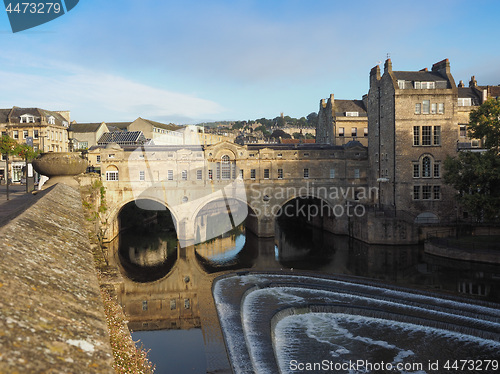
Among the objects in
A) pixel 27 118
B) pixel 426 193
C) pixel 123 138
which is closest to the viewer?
pixel 426 193

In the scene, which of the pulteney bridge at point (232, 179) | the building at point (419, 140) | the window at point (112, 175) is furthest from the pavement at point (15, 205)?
the building at point (419, 140)

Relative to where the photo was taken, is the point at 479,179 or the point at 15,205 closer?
the point at 15,205

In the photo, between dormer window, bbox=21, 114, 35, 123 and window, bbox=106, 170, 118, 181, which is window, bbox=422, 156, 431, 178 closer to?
window, bbox=106, 170, 118, 181

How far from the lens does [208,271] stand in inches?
1439

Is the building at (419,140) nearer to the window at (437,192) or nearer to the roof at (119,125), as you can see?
the window at (437,192)

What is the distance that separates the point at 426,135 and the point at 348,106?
727 inches

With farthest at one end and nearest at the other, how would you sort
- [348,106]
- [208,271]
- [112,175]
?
[348,106], [112,175], [208,271]

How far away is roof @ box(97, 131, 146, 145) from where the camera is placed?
234ft

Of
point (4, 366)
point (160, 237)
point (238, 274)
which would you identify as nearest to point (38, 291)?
point (4, 366)

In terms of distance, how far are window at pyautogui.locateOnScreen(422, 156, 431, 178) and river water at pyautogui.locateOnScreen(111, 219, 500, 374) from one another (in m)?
8.40

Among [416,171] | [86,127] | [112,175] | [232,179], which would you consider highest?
[86,127]

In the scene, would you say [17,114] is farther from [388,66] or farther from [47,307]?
[47,307]

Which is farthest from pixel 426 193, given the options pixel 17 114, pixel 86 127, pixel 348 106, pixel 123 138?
pixel 17 114

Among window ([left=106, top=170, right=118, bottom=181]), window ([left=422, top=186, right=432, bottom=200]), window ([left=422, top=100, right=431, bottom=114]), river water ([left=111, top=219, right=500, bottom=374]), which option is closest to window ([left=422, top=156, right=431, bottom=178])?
window ([left=422, top=186, right=432, bottom=200])
